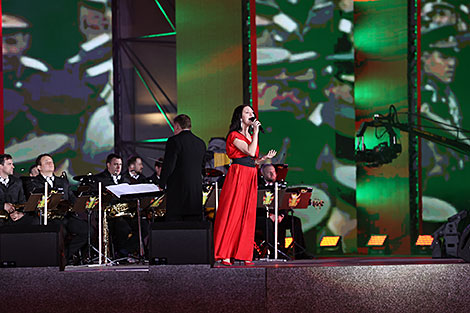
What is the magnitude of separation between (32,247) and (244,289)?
1.41 meters

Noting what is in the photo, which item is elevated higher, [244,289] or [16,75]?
[16,75]

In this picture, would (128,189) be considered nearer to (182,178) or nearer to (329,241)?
(182,178)

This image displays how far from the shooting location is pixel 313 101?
32.5 feet

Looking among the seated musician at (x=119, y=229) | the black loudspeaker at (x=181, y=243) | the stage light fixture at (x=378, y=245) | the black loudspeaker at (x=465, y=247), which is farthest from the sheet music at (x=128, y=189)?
the stage light fixture at (x=378, y=245)

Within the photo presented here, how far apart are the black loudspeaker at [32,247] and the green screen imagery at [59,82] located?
5420 millimetres

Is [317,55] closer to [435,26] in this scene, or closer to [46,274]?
[435,26]

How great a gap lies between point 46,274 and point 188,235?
36.4 inches

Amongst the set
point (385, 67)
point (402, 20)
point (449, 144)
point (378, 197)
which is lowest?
point (378, 197)

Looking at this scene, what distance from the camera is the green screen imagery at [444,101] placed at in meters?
9.87

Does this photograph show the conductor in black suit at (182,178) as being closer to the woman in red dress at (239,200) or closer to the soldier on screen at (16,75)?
the woman in red dress at (239,200)

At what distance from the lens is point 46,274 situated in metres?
4.33

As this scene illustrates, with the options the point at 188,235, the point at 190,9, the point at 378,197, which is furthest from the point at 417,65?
the point at 188,235

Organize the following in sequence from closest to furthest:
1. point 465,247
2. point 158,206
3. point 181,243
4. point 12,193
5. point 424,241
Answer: point 181,243 → point 465,247 → point 12,193 → point 158,206 → point 424,241

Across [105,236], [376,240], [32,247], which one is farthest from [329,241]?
[32,247]
